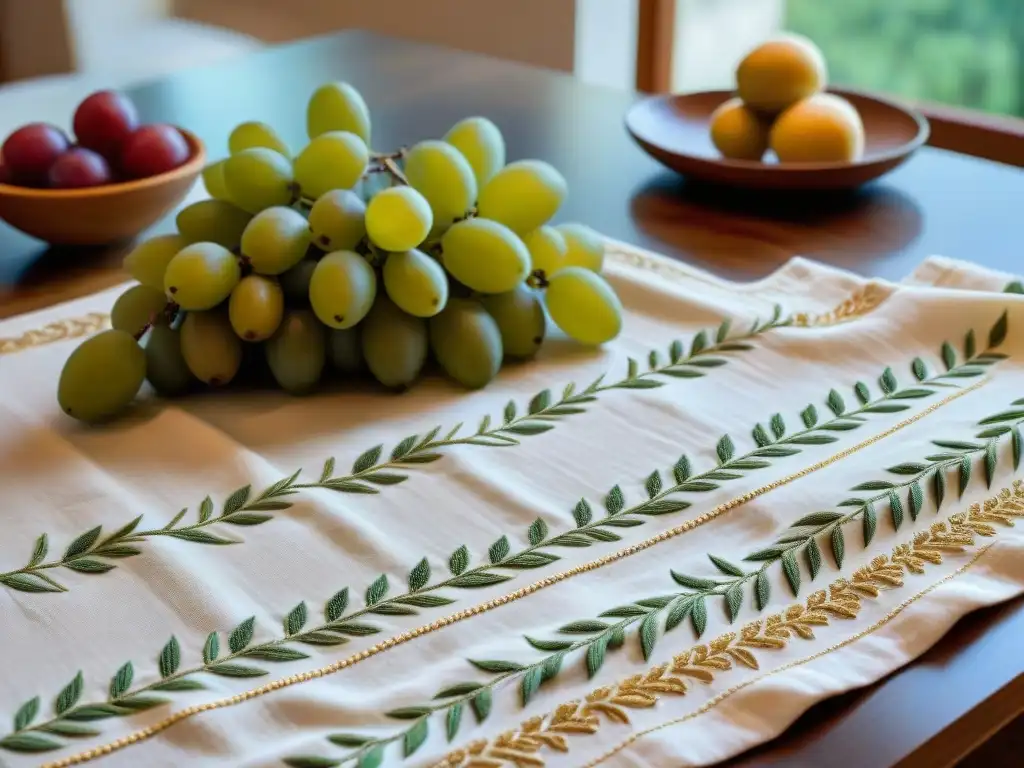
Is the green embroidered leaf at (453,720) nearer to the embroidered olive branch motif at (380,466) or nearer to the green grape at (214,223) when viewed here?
the embroidered olive branch motif at (380,466)

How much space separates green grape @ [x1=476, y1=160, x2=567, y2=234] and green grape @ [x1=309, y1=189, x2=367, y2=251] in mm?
110

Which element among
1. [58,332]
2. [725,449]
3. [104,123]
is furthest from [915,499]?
[104,123]

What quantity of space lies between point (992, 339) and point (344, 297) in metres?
0.46

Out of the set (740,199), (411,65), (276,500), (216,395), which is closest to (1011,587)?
(276,500)

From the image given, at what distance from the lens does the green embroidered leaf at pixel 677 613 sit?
1.92ft

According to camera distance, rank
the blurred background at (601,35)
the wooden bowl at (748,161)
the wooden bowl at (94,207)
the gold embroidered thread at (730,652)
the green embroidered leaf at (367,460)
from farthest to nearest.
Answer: the blurred background at (601,35) → the wooden bowl at (748,161) → the wooden bowl at (94,207) → the green embroidered leaf at (367,460) → the gold embroidered thread at (730,652)

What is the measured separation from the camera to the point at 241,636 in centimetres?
58

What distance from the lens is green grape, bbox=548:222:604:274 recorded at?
0.90 meters

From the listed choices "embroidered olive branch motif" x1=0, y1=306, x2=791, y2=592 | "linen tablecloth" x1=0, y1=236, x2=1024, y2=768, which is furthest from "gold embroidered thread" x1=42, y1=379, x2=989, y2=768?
"embroidered olive branch motif" x1=0, y1=306, x2=791, y2=592

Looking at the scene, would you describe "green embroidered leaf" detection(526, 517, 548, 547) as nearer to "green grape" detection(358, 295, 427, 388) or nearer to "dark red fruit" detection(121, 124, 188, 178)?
"green grape" detection(358, 295, 427, 388)

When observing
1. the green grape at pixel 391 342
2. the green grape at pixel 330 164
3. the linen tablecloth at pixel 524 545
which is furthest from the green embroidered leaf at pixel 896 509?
the green grape at pixel 330 164

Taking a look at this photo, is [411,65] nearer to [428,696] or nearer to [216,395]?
[216,395]

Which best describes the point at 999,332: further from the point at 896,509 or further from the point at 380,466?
the point at 380,466

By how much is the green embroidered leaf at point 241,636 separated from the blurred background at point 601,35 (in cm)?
172
